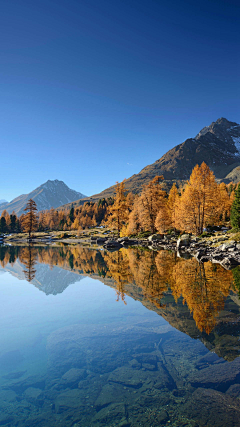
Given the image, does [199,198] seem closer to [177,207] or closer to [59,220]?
[177,207]

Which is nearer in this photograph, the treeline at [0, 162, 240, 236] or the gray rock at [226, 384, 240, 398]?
the gray rock at [226, 384, 240, 398]

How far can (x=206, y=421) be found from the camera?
4.17 m

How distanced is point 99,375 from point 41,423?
1.76 m

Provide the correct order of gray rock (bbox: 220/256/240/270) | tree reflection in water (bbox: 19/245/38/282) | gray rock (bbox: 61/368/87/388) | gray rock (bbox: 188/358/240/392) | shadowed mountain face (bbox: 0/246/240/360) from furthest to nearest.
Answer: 1. gray rock (bbox: 220/256/240/270)
2. tree reflection in water (bbox: 19/245/38/282)
3. shadowed mountain face (bbox: 0/246/240/360)
4. gray rock (bbox: 61/368/87/388)
5. gray rock (bbox: 188/358/240/392)

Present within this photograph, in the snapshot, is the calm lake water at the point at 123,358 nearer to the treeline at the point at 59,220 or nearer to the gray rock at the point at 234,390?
the gray rock at the point at 234,390

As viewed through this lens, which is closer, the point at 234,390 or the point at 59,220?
the point at 234,390

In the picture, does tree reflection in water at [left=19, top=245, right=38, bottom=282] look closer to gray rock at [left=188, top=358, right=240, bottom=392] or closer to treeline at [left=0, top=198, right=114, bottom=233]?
gray rock at [left=188, top=358, right=240, bottom=392]

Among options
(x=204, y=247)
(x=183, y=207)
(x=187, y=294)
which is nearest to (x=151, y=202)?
(x=183, y=207)

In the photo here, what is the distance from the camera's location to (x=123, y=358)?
6.53 m

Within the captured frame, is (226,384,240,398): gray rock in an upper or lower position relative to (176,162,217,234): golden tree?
lower

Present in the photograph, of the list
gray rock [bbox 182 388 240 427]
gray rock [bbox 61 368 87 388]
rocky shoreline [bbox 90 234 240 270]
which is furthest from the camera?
rocky shoreline [bbox 90 234 240 270]

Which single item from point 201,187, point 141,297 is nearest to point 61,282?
point 141,297

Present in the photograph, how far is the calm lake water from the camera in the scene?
4.50m

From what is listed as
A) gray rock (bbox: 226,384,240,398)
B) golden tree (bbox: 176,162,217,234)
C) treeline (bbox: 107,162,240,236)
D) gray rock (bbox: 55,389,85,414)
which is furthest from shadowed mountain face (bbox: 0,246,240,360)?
treeline (bbox: 107,162,240,236)
